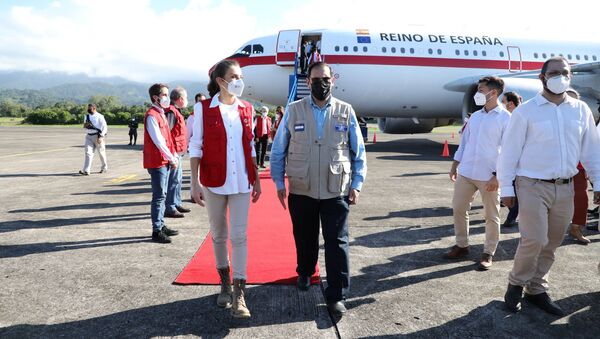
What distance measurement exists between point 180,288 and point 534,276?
314cm

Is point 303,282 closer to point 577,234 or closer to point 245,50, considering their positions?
point 577,234

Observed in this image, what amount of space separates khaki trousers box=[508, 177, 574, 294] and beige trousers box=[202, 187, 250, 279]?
88.7 inches

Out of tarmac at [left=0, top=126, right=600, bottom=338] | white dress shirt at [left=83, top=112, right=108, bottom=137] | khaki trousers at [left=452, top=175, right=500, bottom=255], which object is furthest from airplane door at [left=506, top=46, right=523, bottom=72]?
white dress shirt at [left=83, top=112, right=108, bottom=137]

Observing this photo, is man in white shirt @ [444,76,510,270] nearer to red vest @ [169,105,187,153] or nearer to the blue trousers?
the blue trousers

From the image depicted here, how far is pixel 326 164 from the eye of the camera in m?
3.54

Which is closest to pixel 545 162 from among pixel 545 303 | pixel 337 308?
pixel 545 303

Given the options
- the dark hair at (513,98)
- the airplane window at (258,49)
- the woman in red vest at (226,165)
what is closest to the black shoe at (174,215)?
the woman in red vest at (226,165)

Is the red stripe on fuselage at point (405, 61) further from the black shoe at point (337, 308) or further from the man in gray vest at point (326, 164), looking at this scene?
the black shoe at point (337, 308)

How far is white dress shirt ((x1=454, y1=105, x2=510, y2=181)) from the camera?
14.6 feet

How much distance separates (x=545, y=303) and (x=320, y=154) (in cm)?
225

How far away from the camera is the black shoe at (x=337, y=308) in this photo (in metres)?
3.38

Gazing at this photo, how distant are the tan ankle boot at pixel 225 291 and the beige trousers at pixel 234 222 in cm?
18

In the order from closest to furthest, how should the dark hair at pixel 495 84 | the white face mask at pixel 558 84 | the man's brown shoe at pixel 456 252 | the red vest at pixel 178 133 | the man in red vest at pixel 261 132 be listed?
the white face mask at pixel 558 84
the dark hair at pixel 495 84
the man's brown shoe at pixel 456 252
the red vest at pixel 178 133
the man in red vest at pixel 261 132

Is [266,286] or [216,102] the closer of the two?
[216,102]
